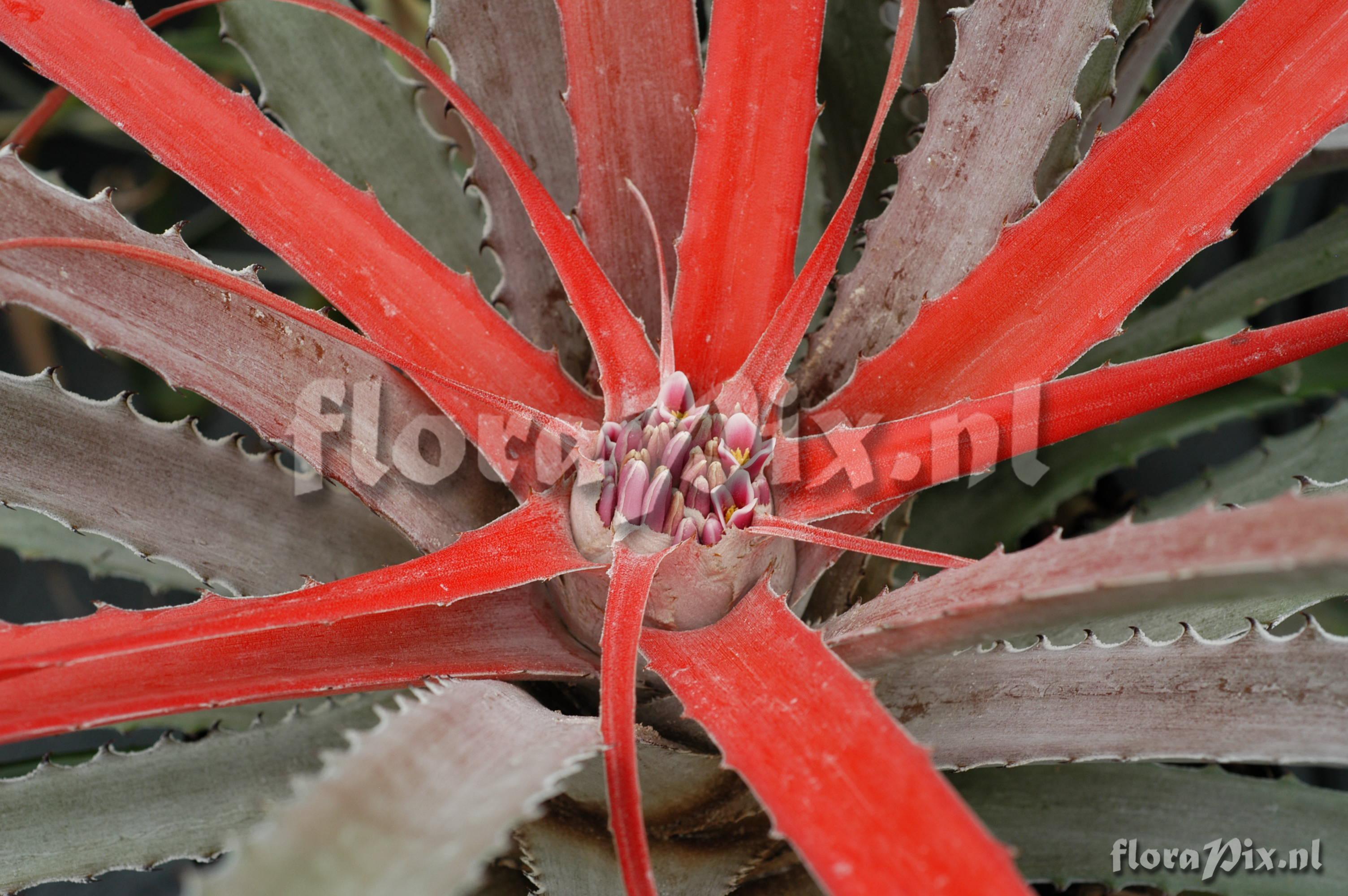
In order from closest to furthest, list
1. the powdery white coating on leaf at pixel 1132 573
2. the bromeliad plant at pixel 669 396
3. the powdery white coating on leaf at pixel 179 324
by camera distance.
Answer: the powdery white coating on leaf at pixel 1132 573
the bromeliad plant at pixel 669 396
the powdery white coating on leaf at pixel 179 324

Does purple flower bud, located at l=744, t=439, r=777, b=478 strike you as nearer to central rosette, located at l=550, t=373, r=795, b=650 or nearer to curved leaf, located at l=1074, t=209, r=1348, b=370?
central rosette, located at l=550, t=373, r=795, b=650

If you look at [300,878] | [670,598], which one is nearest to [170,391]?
[670,598]

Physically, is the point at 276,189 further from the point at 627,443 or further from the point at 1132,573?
the point at 1132,573

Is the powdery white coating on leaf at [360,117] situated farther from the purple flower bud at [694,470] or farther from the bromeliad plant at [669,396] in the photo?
the purple flower bud at [694,470]

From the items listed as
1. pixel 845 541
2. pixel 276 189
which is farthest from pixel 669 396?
pixel 276 189

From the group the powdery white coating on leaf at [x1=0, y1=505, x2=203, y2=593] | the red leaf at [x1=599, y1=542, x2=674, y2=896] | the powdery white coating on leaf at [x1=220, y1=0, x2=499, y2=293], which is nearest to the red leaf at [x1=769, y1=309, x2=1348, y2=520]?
the red leaf at [x1=599, y1=542, x2=674, y2=896]

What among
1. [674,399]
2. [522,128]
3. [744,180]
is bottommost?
[674,399]

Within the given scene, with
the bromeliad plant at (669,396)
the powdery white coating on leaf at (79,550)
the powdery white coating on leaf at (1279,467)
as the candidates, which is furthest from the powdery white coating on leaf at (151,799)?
the powdery white coating on leaf at (1279,467)
